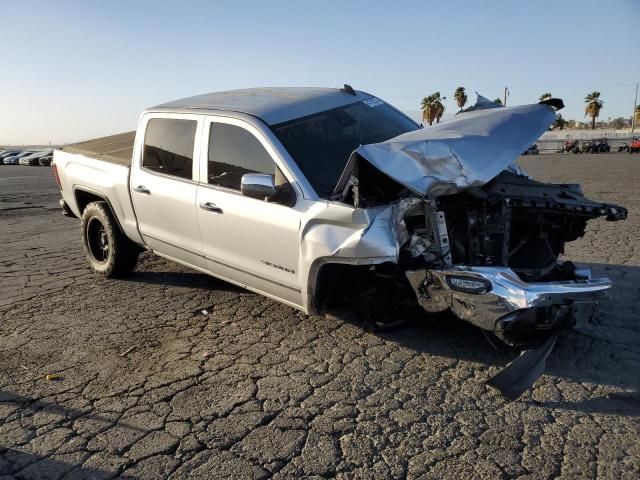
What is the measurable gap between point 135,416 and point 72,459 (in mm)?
466

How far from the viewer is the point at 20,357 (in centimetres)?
407

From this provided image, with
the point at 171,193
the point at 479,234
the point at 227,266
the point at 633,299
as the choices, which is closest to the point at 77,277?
the point at 171,193

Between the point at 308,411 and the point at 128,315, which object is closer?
the point at 308,411

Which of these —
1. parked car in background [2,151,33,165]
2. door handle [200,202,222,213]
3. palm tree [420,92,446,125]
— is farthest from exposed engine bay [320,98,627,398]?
palm tree [420,92,446,125]

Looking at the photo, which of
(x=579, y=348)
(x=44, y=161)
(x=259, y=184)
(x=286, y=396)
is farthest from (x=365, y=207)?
(x=44, y=161)

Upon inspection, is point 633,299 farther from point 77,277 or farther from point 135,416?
point 77,277

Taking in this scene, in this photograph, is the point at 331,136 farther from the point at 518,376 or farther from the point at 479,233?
the point at 518,376

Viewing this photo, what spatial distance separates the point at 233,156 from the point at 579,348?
3066mm

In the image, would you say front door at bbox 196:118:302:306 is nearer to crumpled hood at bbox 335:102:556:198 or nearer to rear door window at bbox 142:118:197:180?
rear door window at bbox 142:118:197:180

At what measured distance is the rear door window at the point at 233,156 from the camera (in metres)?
4.20

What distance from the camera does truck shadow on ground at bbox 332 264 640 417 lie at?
324cm

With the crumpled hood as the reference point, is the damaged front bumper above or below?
below

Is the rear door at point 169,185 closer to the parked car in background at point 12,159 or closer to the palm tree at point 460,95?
the parked car in background at point 12,159

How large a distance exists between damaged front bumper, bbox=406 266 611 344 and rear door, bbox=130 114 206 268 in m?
2.29
